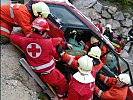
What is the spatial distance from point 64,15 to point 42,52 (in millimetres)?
1111

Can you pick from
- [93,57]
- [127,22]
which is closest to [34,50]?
[93,57]

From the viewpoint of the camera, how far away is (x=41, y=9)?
4.88 m

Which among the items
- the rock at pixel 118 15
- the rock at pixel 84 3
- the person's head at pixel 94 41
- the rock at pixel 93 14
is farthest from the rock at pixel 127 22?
the person's head at pixel 94 41

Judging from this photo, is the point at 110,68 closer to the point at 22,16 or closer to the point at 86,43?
the point at 86,43

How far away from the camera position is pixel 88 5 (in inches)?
406

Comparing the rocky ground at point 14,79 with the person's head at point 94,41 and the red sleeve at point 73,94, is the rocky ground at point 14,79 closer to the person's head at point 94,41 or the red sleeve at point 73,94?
the red sleeve at point 73,94

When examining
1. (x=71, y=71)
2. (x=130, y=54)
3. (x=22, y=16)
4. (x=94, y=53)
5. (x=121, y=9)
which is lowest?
(x=130, y=54)

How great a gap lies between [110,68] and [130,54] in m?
5.33

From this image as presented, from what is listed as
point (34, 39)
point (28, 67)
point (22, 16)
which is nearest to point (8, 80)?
point (28, 67)

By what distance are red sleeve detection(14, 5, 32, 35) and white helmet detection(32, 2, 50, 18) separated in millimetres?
140

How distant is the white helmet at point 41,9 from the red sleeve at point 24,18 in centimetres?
14

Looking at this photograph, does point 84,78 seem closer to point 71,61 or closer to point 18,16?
point 71,61

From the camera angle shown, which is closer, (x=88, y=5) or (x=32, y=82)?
(x=32, y=82)

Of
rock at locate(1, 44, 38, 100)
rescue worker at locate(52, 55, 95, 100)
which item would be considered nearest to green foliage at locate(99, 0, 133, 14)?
rock at locate(1, 44, 38, 100)
